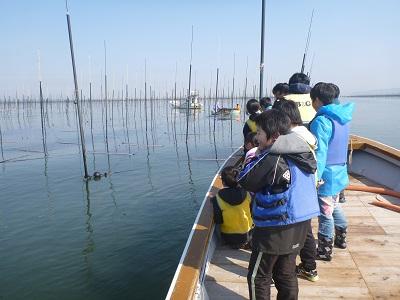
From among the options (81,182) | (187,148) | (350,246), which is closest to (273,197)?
(350,246)

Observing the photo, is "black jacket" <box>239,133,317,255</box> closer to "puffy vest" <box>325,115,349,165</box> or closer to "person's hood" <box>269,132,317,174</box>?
"person's hood" <box>269,132,317,174</box>

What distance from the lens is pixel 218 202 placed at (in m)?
4.63

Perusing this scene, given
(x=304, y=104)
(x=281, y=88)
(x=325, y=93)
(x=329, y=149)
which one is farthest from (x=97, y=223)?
(x=325, y=93)

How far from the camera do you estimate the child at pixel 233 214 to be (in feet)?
14.7

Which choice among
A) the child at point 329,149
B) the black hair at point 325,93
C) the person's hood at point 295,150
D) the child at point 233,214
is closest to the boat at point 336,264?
the child at point 233,214

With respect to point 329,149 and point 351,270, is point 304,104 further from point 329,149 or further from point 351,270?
point 351,270

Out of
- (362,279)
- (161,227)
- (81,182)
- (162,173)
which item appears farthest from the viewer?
(162,173)

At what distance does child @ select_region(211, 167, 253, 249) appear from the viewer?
4484mm

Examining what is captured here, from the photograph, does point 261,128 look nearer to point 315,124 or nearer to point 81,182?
point 315,124

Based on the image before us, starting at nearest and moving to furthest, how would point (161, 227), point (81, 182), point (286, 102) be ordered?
point (286, 102)
point (161, 227)
point (81, 182)

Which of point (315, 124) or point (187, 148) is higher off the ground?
point (315, 124)

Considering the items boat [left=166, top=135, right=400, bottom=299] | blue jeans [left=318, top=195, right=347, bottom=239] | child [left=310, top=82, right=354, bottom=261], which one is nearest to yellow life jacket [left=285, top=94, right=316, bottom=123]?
child [left=310, top=82, right=354, bottom=261]

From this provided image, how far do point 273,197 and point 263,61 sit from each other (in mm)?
5661

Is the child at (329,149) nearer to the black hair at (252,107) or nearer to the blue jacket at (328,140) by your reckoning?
the blue jacket at (328,140)
